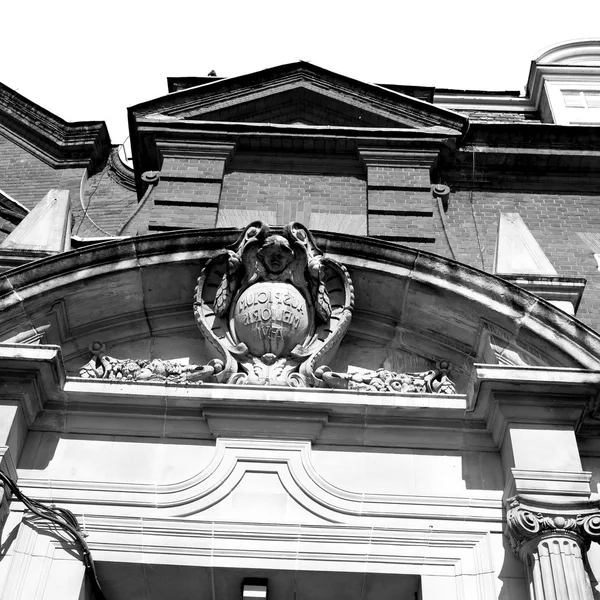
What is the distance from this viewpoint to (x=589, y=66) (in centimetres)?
1527

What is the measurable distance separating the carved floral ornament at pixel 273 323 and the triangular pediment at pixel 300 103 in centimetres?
421

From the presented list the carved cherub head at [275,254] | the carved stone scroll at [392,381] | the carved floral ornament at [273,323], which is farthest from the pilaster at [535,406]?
the carved cherub head at [275,254]

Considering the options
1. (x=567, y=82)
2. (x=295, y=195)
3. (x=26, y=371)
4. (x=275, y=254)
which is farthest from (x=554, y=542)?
(x=567, y=82)

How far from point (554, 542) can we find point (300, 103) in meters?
7.73

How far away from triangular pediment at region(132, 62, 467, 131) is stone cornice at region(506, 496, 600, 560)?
6.41 meters

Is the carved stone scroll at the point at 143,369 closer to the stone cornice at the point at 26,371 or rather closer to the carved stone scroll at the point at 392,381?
the stone cornice at the point at 26,371

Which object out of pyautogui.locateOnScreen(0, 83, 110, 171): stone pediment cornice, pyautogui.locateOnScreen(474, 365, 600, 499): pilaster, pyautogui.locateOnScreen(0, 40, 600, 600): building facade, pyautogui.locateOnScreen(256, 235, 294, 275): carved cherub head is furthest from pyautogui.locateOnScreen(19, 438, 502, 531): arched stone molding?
pyautogui.locateOnScreen(0, 83, 110, 171): stone pediment cornice

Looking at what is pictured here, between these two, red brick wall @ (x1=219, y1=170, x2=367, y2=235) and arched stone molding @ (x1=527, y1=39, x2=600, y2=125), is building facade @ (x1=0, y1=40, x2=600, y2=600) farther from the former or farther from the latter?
arched stone molding @ (x1=527, y1=39, x2=600, y2=125)

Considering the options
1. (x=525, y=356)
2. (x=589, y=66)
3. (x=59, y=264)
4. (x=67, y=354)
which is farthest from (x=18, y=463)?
(x=589, y=66)

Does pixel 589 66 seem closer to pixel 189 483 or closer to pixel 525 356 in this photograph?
pixel 525 356

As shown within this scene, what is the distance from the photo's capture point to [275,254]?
8148mm

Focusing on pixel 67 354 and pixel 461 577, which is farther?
pixel 67 354

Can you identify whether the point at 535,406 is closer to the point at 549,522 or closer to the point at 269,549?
the point at 549,522

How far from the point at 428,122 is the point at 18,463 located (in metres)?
7.08
